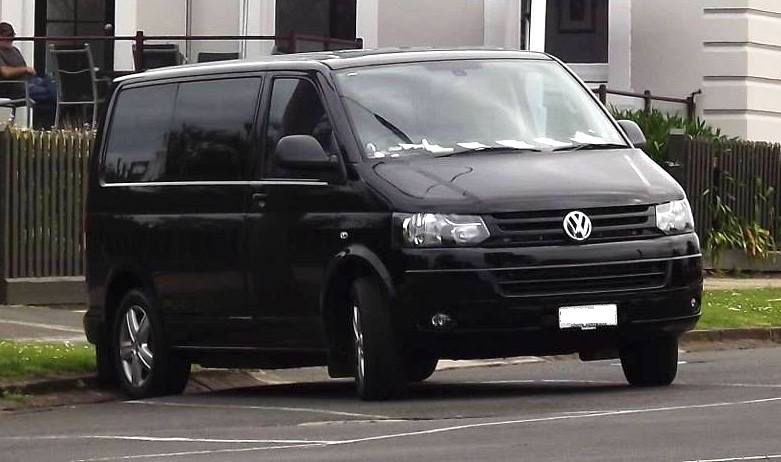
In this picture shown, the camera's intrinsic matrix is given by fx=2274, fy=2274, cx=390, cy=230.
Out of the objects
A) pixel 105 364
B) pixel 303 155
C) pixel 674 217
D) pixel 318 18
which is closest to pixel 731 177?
pixel 318 18

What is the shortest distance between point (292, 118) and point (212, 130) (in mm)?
766

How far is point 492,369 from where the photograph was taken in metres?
16.3

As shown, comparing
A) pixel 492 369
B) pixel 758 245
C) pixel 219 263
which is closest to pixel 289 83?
pixel 219 263

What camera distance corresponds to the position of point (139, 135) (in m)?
14.8

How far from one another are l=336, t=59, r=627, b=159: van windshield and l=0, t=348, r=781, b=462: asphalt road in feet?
4.73

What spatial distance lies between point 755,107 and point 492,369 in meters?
12.3

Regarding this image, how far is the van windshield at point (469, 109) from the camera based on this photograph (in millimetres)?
13008

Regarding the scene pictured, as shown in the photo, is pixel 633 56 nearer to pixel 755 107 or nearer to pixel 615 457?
pixel 755 107

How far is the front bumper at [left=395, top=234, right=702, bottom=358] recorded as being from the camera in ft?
39.9

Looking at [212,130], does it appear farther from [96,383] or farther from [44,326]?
[44,326]

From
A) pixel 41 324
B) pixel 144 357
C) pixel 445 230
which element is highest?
pixel 445 230

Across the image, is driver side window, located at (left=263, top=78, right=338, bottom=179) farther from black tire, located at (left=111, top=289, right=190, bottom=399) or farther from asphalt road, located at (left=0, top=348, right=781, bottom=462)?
black tire, located at (left=111, top=289, right=190, bottom=399)

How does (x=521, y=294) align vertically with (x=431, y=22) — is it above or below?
below

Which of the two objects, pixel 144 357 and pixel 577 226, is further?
pixel 144 357
